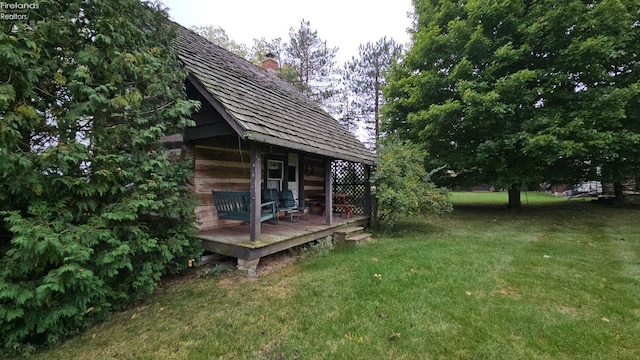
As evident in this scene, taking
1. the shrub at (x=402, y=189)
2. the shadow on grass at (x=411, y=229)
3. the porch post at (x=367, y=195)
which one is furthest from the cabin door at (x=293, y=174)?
the shadow on grass at (x=411, y=229)

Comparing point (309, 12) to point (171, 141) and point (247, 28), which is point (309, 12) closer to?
point (247, 28)

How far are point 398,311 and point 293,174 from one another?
639 cm

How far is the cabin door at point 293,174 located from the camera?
9.07 m

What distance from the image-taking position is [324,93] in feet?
78.5

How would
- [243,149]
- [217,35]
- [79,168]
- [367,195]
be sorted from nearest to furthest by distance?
[79,168] < [243,149] < [367,195] < [217,35]

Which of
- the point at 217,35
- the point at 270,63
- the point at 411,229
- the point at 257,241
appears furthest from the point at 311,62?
the point at 257,241

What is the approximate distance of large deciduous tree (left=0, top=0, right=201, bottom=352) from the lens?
267cm

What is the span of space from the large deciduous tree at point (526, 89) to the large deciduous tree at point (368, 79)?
1016cm

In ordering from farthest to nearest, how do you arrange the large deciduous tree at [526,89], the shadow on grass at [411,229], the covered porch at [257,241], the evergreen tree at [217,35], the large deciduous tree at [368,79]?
1. the evergreen tree at [217,35]
2. the large deciduous tree at [368,79]
3. the large deciduous tree at [526,89]
4. the shadow on grass at [411,229]
5. the covered porch at [257,241]

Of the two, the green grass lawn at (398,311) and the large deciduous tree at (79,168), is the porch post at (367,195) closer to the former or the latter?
the green grass lawn at (398,311)

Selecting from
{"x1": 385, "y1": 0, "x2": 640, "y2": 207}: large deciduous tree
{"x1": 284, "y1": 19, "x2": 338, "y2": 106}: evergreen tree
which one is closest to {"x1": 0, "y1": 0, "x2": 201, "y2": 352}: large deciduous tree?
{"x1": 385, "y1": 0, "x2": 640, "y2": 207}: large deciduous tree

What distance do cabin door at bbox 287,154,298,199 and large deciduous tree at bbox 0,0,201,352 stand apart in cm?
508

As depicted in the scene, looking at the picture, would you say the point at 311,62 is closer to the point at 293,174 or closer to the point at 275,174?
the point at 293,174

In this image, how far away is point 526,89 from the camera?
10.2 metres
